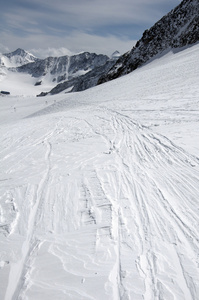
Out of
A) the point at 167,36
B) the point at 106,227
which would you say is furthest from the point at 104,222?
the point at 167,36

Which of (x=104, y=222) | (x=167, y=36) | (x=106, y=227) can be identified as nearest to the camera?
(x=106, y=227)

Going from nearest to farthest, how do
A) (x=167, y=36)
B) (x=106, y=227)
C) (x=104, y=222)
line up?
(x=106, y=227), (x=104, y=222), (x=167, y=36)

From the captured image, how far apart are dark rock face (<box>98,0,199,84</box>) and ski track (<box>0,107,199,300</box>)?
4873 cm

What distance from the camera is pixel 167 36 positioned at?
2067 inches

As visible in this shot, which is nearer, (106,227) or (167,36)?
(106,227)

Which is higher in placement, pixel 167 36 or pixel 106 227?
pixel 167 36

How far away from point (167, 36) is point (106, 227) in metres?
58.8

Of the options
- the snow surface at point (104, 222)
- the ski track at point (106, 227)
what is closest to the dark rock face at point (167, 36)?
the snow surface at point (104, 222)

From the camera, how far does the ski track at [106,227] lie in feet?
8.48

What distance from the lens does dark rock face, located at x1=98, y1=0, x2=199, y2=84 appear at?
156ft

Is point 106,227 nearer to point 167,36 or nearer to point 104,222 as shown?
point 104,222

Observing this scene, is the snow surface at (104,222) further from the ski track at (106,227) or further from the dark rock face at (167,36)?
the dark rock face at (167,36)

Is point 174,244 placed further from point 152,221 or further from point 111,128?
point 111,128

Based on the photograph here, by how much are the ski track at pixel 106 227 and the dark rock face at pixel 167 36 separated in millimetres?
48728
